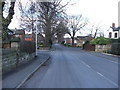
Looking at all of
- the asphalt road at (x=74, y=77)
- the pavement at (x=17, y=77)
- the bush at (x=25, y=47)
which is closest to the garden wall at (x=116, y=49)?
the bush at (x=25, y=47)

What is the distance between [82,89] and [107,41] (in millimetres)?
49182

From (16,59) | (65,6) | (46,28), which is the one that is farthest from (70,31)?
(16,59)

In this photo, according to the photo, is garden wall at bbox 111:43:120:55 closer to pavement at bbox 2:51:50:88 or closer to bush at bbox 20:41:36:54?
bush at bbox 20:41:36:54

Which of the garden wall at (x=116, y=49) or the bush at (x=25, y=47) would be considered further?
the garden wall at (x=116, y=49)

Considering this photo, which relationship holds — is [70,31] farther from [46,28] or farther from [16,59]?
[16,59]

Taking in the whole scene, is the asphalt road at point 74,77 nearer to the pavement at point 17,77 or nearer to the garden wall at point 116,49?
the pavement at point 17,77

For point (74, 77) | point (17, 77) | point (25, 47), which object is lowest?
point (74, 77)

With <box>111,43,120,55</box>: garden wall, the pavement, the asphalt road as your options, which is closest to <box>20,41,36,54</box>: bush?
the asphalt road

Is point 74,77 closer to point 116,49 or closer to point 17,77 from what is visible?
point 17,77

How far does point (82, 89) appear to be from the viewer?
10297mm

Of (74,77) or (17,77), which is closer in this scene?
(17,77)

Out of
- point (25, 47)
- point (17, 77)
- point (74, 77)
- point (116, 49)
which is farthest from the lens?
point (116, 49)

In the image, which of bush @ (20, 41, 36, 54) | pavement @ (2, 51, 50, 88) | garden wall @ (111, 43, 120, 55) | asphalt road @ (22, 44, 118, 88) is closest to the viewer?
pavement @ (2, 51, 50, 88)

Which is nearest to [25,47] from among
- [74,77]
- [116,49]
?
[74,77]
